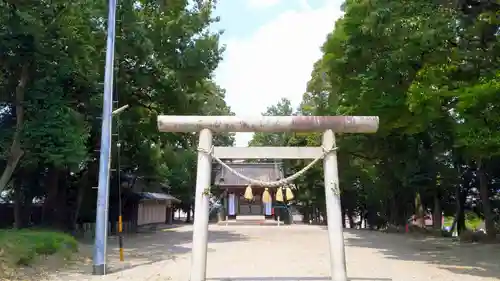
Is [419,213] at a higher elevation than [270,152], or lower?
lower

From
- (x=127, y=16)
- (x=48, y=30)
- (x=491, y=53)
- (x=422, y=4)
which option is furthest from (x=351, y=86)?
(x=48, y=30)

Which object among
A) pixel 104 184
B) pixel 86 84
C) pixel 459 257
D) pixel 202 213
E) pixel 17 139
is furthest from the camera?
pixel 86 84

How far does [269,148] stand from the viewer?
9742mm

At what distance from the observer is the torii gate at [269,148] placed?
9383mm

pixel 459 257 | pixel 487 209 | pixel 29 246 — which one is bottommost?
pixel 459 257

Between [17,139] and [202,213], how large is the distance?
9304 millimetres

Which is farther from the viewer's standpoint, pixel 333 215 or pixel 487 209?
pixel 487 209

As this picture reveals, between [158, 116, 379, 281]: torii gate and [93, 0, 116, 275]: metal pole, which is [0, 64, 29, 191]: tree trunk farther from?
[158, 116, 379, 281]: torii gate

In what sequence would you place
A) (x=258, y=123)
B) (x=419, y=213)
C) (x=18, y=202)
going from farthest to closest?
(x=419, y=213)
(x=18, y=202)
(x=258, y=123)

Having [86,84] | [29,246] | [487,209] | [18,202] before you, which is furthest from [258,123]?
[18,202]

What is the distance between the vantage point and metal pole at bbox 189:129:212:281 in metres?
9.16

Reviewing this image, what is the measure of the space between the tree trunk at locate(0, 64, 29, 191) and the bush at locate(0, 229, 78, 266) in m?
2.84

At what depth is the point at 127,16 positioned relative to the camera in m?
19.6

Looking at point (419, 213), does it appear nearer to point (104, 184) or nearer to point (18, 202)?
point (18, 202)
